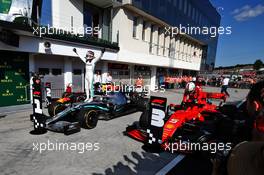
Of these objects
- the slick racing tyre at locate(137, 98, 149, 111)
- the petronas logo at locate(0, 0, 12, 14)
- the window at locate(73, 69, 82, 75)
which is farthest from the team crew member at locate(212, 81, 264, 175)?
the window at locate(73, 69, 82, 75)

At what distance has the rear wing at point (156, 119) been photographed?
3734mm

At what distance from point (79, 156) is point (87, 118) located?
4.99ft

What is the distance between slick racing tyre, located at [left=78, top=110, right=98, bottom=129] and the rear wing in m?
1.97

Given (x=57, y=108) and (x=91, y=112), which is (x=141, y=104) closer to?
(x=91, y=112)

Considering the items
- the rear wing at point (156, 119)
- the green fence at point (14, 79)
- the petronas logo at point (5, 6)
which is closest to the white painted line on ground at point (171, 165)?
the rear wing at point (156, 119)

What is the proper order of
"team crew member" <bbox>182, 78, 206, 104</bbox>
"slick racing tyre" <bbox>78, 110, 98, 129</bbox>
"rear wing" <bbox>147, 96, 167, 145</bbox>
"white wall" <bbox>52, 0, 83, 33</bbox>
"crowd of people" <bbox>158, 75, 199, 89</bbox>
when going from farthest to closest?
"crowd of people" <bbox>158, 75, 199, 89</bbox>
"white wall" <bbox>52, 0, 83, 33</bbox>
"team crew member" <bbox>182, 78, 206, 104</bbox>
"slick racing tyre" <bbox>78, 110, 98, 129</bbox>
"rear wing" <bbox>147, 96, 167, 145</bbox>

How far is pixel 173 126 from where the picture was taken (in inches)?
161

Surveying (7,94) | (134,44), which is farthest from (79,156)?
Result: (134,44)

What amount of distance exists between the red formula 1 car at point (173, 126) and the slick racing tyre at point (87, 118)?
1106mm

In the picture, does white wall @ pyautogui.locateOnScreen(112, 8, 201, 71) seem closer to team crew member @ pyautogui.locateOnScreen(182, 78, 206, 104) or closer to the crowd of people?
the crowd of people

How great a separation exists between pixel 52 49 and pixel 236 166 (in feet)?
28.8

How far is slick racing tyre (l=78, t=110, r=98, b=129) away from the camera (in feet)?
16.6

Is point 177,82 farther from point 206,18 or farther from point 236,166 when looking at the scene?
point 236,166

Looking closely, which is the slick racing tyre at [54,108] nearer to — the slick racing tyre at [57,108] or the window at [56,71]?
the slick racing tyre at [57,108]
